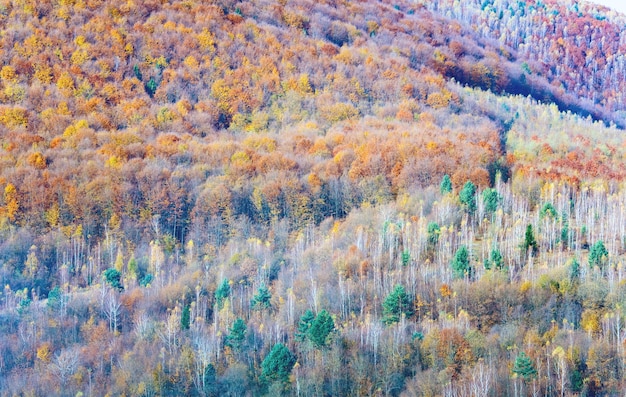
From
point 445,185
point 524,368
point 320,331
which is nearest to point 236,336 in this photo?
point 320,331

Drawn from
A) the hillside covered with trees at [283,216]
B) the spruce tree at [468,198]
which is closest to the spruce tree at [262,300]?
the hillside covered with trees at [283,216]

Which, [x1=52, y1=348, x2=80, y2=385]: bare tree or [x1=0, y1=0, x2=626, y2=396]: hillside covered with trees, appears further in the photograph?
[x1=0, y1=0, x2=626, y2=396]: hillside covered with trees

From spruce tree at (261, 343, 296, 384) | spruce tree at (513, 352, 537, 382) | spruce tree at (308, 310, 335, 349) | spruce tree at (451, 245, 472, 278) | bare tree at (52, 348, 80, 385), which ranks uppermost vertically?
spruce tree at (451, 245, 472, 278)

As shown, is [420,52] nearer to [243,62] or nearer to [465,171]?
[243,62]

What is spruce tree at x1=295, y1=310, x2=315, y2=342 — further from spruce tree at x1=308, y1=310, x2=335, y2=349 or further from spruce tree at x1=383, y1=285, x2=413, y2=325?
spruce tree at x1=383, y1=285, x2=413, y2=325

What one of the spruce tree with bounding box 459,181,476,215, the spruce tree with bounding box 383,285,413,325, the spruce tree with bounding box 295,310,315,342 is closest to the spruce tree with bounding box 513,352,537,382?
the spruce tree with bounding box 383,285,413,325

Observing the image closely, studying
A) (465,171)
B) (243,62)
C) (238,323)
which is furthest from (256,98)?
(238,323)

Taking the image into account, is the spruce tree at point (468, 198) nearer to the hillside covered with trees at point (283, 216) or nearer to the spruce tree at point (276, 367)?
the hillside covered with trees at point (283, 216)

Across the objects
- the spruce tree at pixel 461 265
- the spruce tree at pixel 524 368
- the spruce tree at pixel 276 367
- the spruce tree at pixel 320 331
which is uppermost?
the spruce tree at pixel 461 265

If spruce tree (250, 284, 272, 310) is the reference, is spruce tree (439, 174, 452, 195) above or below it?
above

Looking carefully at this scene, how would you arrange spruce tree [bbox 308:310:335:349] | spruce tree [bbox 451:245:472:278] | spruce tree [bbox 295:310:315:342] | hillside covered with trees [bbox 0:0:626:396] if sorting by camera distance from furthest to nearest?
spruce tree [bbox 451:245:472:278] < spruce tree [bbox 295:310:315:342] < spruce tree [bbox 308:310:335:349] < hillside covered with trees [bbox 0:0:626:396]
